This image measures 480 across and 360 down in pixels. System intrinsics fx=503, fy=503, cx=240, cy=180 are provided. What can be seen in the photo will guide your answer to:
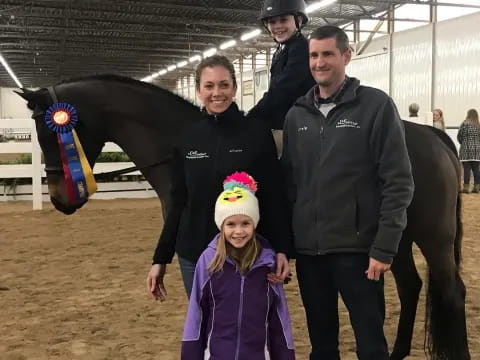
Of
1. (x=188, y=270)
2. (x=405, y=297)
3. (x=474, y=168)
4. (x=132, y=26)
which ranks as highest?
(x=132, y=26)

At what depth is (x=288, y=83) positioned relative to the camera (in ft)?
8.14

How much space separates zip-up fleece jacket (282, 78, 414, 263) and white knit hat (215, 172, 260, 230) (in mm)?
233

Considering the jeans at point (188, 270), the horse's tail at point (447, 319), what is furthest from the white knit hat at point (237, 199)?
the horse's tail at point (447, 319)

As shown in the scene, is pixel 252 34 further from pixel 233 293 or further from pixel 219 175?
pixel 233 293

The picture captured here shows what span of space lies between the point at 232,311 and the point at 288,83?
1.16 metres

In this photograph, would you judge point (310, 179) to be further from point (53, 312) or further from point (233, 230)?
point (53, 312)

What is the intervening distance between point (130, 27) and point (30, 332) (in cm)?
1619

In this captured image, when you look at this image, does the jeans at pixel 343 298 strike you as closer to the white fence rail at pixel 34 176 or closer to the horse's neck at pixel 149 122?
the horse's neck at pixel 149 122

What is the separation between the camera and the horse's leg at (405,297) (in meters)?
3.01

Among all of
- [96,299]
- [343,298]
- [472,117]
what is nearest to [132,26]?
[472,117]

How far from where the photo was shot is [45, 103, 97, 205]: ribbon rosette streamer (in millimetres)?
2605

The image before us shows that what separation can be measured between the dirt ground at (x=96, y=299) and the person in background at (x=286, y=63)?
1.53 meters

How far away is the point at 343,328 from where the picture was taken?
3463mm

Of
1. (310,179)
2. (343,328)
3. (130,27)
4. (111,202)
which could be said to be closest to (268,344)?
(310,179)
